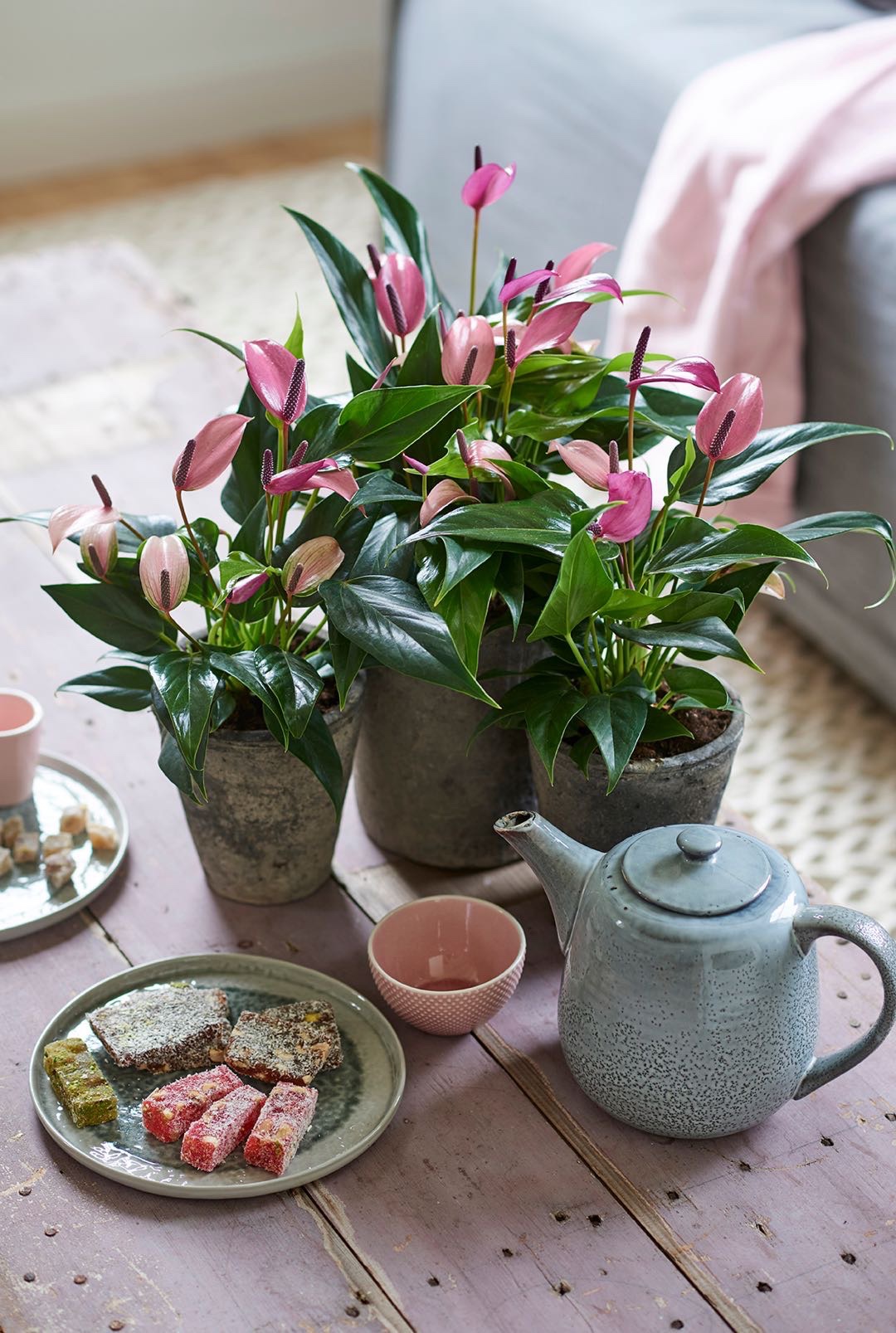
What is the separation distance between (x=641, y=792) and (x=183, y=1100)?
326 mm

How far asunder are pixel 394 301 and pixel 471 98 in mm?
1616

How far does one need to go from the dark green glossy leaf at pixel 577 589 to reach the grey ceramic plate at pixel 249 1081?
270 millimetres

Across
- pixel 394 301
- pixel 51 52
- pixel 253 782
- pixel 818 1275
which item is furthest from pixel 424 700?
pixel 51 52

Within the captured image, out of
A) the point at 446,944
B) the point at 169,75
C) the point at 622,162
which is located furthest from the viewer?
the point at 169,75

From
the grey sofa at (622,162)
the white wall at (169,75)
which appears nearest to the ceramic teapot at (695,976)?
the grey sofa at (622,162)

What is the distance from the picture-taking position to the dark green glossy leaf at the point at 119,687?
37.2 inches

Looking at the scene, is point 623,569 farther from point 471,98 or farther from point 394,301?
point 471,98

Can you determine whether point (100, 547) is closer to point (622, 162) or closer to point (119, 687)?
point (119, 687)

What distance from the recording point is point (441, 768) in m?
1.02

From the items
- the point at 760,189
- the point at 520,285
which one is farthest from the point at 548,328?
the point at 760,189

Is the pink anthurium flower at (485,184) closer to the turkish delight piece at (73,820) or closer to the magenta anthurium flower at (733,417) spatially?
the magenta anthurium flower at (733,417)

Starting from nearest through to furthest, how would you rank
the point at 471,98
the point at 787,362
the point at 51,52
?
the point at 787,362 < the point at 471,98 < the point at 51,52

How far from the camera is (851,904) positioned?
1709 millimetres

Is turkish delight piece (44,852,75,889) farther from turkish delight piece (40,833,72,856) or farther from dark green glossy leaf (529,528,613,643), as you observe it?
dark green glossy leaf (529,528,613,643)
